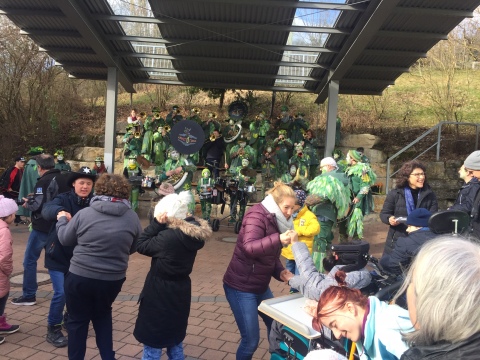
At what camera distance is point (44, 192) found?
443cm

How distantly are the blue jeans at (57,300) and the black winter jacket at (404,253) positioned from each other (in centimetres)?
278

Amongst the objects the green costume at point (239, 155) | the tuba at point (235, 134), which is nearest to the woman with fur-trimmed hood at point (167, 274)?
the green costume at point (239, 155)

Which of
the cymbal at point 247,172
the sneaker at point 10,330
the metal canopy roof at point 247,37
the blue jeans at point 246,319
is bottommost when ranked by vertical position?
the sneaker at point 10,330

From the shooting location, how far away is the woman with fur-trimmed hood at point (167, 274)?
2.94m

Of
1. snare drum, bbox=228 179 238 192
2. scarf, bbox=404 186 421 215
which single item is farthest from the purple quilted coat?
snare drum, bbox=228 179 238 192

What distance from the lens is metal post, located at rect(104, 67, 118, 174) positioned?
10422 millimetres

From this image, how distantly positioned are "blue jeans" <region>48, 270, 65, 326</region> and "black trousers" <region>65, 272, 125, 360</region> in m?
0.83

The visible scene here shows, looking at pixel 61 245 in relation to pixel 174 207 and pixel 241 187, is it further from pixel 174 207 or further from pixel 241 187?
pixel 241 187

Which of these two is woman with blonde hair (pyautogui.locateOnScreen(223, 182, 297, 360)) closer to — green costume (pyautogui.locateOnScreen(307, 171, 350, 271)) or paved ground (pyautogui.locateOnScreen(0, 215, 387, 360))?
paved ground (pyautogui.locateOnScreen(0, 215, 387, 360))

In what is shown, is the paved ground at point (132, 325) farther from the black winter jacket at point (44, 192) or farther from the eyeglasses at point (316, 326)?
the eyeglasses at point (316, 326)

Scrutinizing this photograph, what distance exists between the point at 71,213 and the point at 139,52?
738 centimetres

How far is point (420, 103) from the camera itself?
18594mm

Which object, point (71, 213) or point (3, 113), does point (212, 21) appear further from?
point (3, 113)

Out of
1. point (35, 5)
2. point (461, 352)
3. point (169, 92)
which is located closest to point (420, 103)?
point (169, 92)
